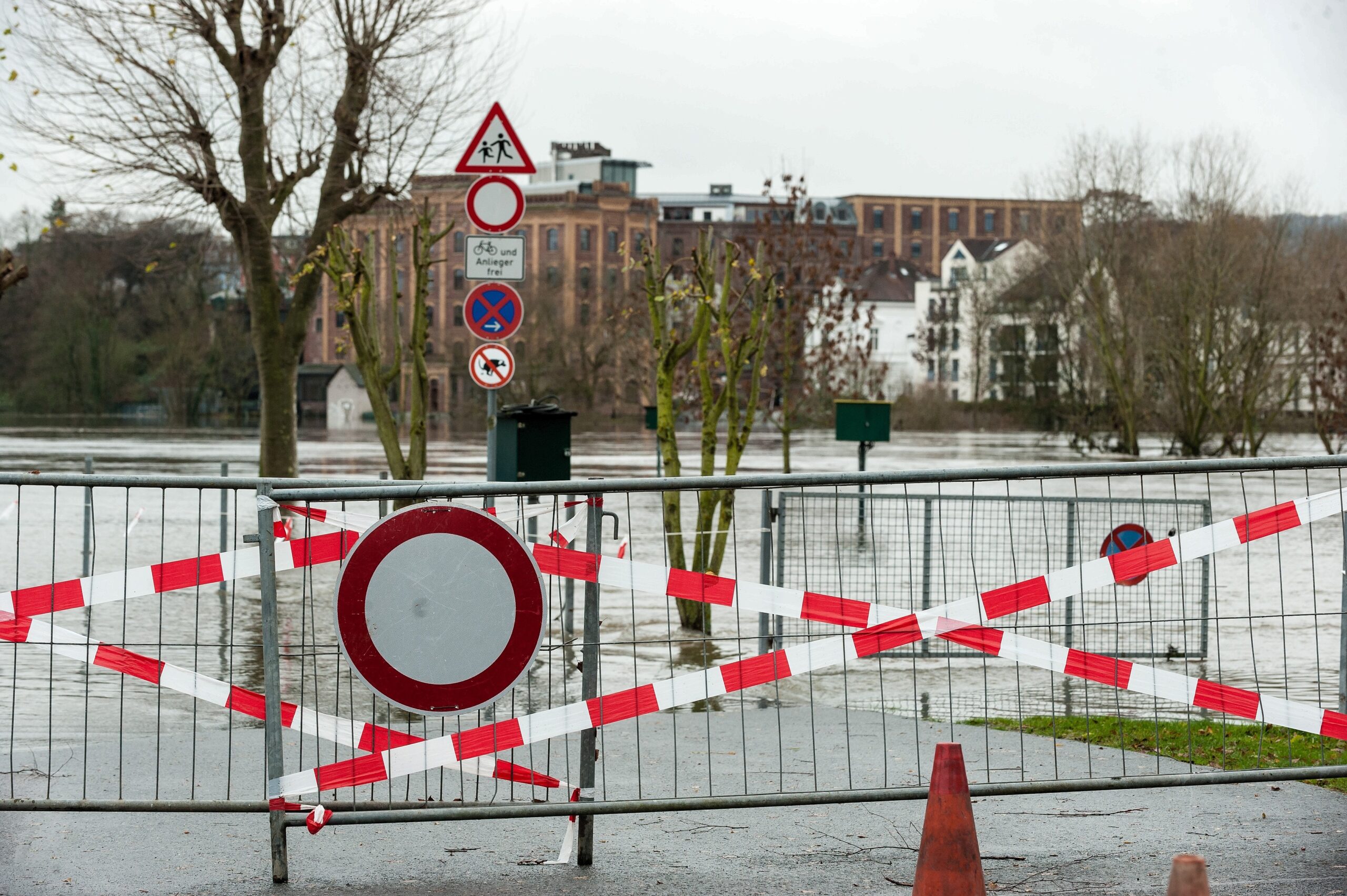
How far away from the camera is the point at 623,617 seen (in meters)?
11.9

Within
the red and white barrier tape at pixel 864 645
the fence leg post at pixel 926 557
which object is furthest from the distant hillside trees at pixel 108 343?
the red and white barrier tape at pixel 864 645

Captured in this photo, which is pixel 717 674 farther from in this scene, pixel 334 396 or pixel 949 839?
pixel 334 396

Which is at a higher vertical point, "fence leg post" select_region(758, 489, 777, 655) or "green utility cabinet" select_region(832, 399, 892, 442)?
"green utility cabinet" select_region(832, 399, 892, 442)

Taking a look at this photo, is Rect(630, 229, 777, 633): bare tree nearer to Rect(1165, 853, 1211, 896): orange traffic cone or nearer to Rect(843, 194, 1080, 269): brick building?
Rect(1165, 853, 1211, 896): orange traffic cone

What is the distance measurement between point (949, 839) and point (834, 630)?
10.6 ft

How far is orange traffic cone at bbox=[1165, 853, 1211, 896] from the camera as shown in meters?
3.03

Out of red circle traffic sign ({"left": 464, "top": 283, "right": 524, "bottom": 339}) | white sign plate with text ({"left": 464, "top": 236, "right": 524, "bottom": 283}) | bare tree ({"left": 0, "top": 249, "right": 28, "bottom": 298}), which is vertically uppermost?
bare tree ({"left": 0, "top": 249, "right": 28, "bottom": 298})

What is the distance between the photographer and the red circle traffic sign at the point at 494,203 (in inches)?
449

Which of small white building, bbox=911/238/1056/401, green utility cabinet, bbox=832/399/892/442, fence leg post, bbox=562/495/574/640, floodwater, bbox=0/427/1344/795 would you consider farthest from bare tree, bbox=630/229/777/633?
small white building, bbox=911/238/1056/401

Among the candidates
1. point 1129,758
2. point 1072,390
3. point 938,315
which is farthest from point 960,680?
point 938,315

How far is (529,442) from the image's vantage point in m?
11.9

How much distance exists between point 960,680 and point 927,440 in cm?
4840

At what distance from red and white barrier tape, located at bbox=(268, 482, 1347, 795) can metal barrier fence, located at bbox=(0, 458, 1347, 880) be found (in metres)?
0.02

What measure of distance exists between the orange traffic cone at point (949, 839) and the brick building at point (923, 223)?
132 meters
